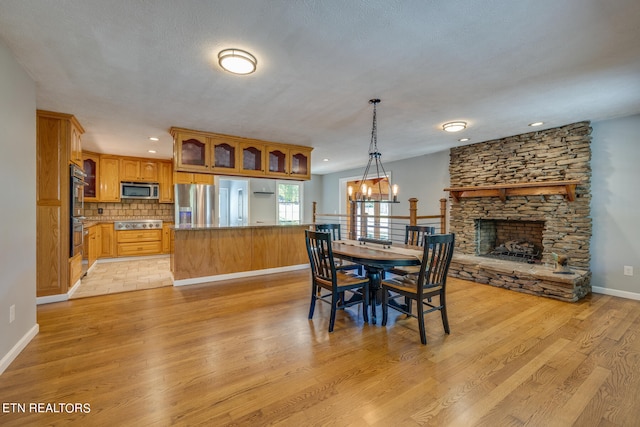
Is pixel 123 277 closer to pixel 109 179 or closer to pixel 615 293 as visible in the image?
pixel 109 179

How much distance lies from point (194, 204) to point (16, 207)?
13.1 ft

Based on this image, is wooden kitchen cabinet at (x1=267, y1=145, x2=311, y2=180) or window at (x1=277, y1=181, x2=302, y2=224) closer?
wooden kitchen cabinet at (x1=267, y1=145, x2=311, y2=180)

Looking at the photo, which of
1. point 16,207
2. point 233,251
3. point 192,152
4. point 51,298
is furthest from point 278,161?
point 51,298

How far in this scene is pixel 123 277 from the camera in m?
4.79

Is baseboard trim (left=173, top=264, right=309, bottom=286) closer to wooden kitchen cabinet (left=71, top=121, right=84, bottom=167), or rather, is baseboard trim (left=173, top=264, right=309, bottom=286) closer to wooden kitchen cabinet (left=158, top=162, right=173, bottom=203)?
wooden kitchen cabinet (left=71, top=121, right=84, bottom=167)

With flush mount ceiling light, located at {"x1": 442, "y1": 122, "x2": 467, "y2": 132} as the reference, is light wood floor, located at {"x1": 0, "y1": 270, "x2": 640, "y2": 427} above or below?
below

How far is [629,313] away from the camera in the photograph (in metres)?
3.18

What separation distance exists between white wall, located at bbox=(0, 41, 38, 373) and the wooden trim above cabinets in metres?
1.74

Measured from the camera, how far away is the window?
723cm

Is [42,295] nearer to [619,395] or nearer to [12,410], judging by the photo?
[12,410]

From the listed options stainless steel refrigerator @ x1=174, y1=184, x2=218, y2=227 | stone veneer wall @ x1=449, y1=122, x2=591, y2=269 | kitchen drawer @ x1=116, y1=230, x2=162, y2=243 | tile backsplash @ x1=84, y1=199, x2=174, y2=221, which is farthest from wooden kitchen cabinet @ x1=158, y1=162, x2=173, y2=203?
stone veneer wall @ x1=449, y1=122, x2=591, y2=269

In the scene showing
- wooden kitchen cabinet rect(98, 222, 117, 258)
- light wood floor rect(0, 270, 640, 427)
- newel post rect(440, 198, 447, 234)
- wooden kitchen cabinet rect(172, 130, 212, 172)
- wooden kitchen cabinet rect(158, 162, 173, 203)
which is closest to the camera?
light wood floor rect(0, 270, 640, 427)

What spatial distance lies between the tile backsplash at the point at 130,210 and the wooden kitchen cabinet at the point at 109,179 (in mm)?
368

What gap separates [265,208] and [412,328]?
489 centimetres
